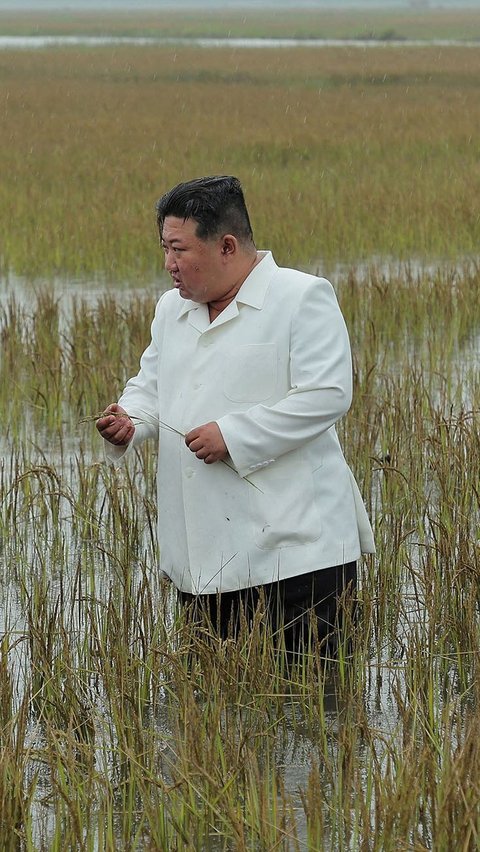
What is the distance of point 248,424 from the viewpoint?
293cm

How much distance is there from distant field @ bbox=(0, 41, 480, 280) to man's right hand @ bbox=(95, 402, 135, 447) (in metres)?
7.05

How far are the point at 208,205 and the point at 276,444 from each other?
20.4 inches

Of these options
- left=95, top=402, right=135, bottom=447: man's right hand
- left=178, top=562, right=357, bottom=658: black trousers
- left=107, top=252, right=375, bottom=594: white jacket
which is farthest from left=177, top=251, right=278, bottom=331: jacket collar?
left=178, top=562, right=357, bottom=658: black trousers

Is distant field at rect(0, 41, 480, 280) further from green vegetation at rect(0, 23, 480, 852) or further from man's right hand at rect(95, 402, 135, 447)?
man's right hand at rect(95, 402, 135, 447)

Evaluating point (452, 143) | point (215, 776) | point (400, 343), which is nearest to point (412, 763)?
point (215, 776)

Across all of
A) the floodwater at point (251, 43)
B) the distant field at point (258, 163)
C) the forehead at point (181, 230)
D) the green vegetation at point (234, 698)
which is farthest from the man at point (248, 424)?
the floodwater at point (251, 43)

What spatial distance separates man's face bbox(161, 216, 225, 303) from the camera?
2971 millimetres

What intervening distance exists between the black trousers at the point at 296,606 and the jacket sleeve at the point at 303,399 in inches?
11.6

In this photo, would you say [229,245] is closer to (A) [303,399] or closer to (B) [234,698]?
(A) [303,399]

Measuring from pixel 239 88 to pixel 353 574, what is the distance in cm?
2601

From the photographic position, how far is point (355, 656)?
121 inches

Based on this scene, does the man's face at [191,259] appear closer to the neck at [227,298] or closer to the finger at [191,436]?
the neck at [227,298]

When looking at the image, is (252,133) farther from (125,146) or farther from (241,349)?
(241,349)

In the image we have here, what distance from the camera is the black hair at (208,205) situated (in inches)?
116
